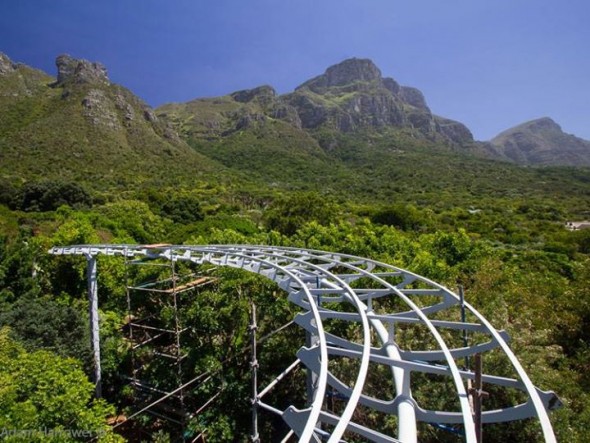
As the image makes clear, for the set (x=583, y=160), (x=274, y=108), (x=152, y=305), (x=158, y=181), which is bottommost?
(x=152, y=305)

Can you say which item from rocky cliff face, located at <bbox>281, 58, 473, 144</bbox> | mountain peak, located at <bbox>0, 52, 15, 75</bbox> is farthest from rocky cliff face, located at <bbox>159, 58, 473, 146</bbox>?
mountain peak, located at <bbox>0, 52, 15, 75</bbox>

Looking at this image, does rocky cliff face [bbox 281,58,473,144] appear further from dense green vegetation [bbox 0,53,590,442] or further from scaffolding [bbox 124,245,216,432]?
scaffolding [bbox 124,245,216,432]

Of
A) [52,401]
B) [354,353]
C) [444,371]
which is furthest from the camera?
[52,401]

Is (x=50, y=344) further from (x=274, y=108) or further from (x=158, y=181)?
(x=274, y=108)

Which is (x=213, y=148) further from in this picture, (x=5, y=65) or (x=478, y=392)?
(x=478, y=392)

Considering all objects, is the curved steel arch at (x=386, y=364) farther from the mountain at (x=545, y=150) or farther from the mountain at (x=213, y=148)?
the mountain at (x=545, y=150)

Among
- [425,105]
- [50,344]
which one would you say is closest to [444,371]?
[50,344]
